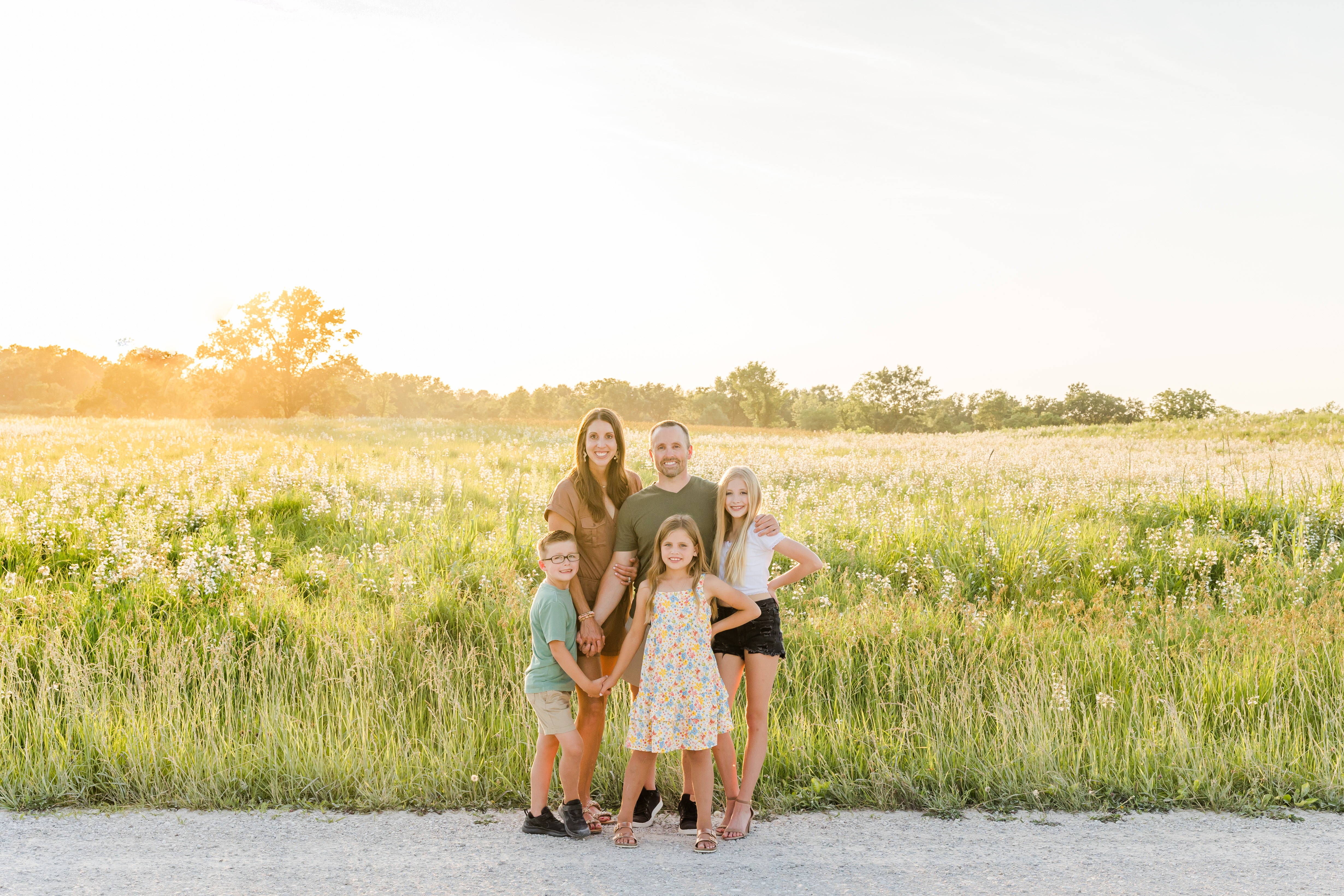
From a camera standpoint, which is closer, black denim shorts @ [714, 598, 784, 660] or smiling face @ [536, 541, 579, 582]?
smiling face @ [536, 541, 579, 582]

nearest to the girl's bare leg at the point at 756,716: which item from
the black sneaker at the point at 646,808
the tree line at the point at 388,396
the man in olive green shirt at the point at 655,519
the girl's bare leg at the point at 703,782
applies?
the girl's bare leg at the point at 703,782

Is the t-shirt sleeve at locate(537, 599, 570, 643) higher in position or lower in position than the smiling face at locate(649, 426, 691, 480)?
lower

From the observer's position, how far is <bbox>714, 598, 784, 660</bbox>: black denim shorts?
4918 millimetres

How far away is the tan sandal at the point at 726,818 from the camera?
15.0ft

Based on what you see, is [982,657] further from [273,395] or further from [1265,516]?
[273,395]

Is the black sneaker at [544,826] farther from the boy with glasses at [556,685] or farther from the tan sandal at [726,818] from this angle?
the tan sandal at [726,818]

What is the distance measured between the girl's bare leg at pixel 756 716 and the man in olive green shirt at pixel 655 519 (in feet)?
1.18

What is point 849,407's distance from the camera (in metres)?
95.3

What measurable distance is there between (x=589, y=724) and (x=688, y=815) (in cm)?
75

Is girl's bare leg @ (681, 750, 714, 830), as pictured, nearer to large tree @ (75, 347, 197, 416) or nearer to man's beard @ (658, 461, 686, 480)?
man's beard @ (658, 461, 686, 480)

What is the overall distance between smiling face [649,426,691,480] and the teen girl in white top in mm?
270

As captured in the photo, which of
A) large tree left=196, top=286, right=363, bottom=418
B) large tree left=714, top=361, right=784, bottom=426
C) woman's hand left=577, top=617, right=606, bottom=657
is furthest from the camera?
large tree left=714, top=361, right=784, bottom=426

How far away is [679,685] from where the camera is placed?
15.0 feet

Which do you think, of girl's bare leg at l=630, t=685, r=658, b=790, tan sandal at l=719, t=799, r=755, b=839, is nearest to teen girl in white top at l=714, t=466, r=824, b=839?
tan sandal at l=719, t=799, r=755, b=839
